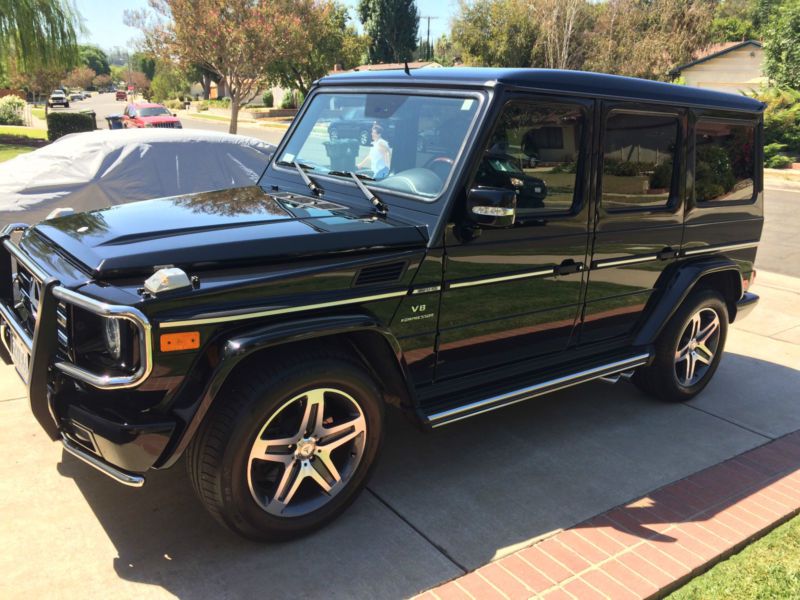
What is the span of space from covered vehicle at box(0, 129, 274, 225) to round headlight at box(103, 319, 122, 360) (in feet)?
15.5

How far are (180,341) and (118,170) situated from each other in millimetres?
5230

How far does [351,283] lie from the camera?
2.94 metres

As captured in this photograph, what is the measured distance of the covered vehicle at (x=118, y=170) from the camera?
265 inches

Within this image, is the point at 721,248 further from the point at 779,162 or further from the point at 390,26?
the point at 390,26

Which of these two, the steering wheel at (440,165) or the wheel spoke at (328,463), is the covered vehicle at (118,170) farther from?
the wheel spoke at (328,463)

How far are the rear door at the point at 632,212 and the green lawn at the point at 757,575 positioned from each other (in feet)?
4.80

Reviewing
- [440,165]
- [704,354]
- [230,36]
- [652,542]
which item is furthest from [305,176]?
[230,36]

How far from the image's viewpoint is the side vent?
2.97 metres

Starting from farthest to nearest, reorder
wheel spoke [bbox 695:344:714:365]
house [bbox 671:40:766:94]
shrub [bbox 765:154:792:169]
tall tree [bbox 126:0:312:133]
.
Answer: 1. house [bbox 671:40:766:94]
2. shrub [bbox 765:154:792:169]
3. tall tree [bbox 126:0:312:133]
4. wheel spoke [bbox 695:344:714:365]

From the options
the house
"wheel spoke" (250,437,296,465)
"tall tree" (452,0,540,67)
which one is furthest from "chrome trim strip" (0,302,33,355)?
the house

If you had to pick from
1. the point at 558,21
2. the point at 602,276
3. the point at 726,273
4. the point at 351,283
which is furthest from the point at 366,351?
the point at 558,21

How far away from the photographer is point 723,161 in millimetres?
4590

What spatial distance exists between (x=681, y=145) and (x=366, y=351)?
2619 mm

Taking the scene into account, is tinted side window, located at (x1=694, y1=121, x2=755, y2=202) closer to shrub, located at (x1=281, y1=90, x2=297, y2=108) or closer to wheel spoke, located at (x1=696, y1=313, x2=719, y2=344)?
wheel spoke, located at (x1=696, y1=313, x2=719, y2=344)
